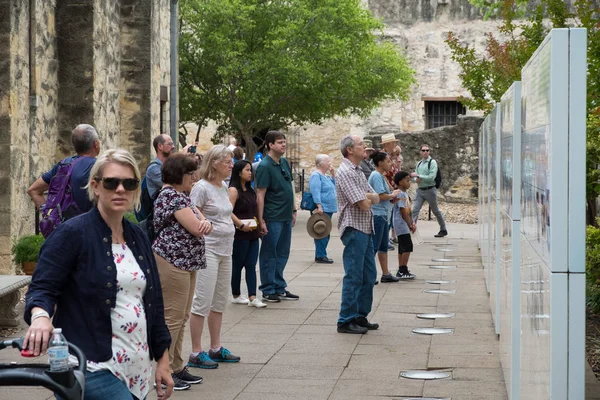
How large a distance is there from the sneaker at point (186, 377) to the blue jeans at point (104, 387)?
3271mm

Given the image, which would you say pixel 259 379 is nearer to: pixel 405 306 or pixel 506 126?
pixel 506 126

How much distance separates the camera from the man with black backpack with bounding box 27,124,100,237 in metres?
8.45

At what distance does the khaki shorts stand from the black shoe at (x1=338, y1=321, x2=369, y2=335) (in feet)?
5.88

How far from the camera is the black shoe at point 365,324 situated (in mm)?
9930

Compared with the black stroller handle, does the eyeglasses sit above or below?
above

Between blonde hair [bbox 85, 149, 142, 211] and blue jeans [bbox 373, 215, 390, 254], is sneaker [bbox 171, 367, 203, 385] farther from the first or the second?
blue jeans [bbox 373, 215, 390, 254]

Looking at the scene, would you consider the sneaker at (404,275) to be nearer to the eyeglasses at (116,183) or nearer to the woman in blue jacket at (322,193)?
the woman in blue jacket at (322,193)

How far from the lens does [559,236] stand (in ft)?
11.8

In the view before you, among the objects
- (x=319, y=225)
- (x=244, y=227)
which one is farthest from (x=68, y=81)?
(x=244, y=227)

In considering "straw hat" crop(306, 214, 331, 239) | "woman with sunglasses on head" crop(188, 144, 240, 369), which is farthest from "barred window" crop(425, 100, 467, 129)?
"woman with sunglasses on head" crop(188, 144, 240, 369)

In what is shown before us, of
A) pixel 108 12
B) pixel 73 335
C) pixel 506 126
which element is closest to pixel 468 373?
pixel 506 126

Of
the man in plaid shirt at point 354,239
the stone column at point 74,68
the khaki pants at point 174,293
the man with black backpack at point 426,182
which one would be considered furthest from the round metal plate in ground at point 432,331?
the man with black backpack at point 426,182

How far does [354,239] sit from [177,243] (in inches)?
109

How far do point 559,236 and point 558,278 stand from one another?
0.14 m
